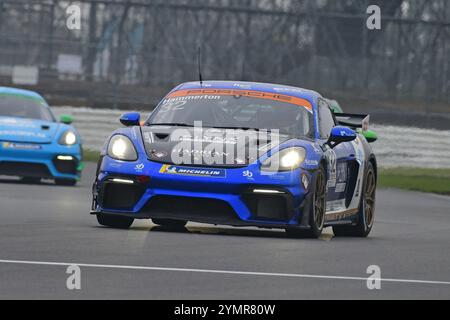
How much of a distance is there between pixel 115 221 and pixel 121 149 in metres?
0.69

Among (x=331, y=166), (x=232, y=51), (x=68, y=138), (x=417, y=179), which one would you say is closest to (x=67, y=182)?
(x=68, y=138)

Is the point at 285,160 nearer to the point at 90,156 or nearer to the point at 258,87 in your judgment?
the point at 258,87

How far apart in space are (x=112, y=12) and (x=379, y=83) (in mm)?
6099

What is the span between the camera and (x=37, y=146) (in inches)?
769

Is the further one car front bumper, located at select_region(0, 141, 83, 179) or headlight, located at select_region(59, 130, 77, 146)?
headlight, located at select_region(59, 130, 77, 146)

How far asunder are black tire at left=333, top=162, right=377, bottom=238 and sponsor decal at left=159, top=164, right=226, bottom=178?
2135 mm

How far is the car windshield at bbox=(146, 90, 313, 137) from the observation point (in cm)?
1237

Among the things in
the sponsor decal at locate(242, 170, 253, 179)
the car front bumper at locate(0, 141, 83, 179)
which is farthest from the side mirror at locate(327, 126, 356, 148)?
the car front bumper at locate(0, 141, 83, 179)

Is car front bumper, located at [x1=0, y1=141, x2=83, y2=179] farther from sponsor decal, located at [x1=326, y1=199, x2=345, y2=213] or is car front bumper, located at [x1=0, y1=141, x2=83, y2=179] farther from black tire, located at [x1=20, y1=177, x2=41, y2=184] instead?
sponsor decal, located at [x1=326, y1=199, x2=345, y2=213]

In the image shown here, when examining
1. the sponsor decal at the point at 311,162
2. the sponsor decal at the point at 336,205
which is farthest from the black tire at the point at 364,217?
the sponsor decal at the point at 311,162

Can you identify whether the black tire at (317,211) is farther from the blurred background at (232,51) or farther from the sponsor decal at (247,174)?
the blurred background at (232,51)

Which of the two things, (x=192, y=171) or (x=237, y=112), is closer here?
(x=192, y=171)
